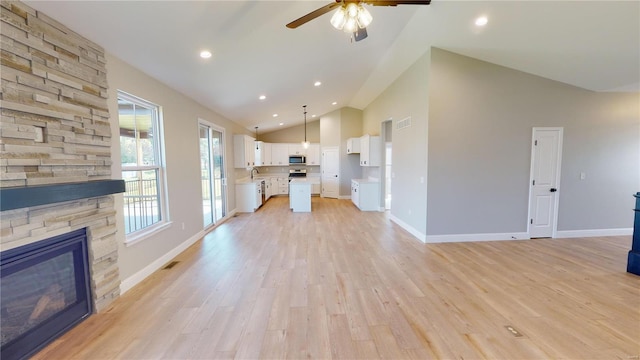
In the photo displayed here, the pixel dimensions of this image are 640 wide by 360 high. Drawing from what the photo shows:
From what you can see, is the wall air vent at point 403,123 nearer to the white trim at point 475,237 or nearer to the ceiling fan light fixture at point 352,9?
the white trim at point 475,237

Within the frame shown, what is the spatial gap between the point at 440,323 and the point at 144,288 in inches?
124

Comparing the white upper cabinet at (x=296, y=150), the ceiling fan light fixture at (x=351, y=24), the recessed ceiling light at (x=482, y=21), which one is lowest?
the white upper cabinet at (x=296, y=150)

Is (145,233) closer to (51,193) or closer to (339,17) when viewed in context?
(51,193)

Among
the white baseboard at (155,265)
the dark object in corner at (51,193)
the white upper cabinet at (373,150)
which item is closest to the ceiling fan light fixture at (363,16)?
the dark object in corner at (51,193)

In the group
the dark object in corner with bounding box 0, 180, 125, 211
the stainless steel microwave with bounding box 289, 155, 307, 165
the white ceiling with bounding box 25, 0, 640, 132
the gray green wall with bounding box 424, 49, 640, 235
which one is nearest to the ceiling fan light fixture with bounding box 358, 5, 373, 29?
the white ceiling with bounding box 25, 0, 640, 132

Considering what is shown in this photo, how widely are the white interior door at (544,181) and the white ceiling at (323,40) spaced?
104 cm

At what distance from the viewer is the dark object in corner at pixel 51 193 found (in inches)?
61.7

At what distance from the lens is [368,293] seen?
2.63 metres

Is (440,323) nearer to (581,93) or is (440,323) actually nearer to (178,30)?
(178,30)

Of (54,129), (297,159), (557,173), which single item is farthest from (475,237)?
(297,159)

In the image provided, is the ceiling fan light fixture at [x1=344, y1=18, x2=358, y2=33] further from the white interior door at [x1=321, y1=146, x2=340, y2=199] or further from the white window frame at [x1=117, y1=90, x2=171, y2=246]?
the white interior door at [x1=321, y1=146, x2=340, y2=199]

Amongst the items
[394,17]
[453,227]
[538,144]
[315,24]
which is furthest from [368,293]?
[538,144]

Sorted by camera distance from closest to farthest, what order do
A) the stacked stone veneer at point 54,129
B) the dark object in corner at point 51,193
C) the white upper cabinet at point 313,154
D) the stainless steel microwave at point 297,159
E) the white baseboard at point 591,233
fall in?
1. the dark object in corner at point 51,193
2. the stacked stone veneer at point 54,129
3. the white baseboard at point 591,233
4. the stainless steel microwave at point 297,159
5. the white upper cabinet at point 313,154

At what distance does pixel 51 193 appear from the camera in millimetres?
1813
